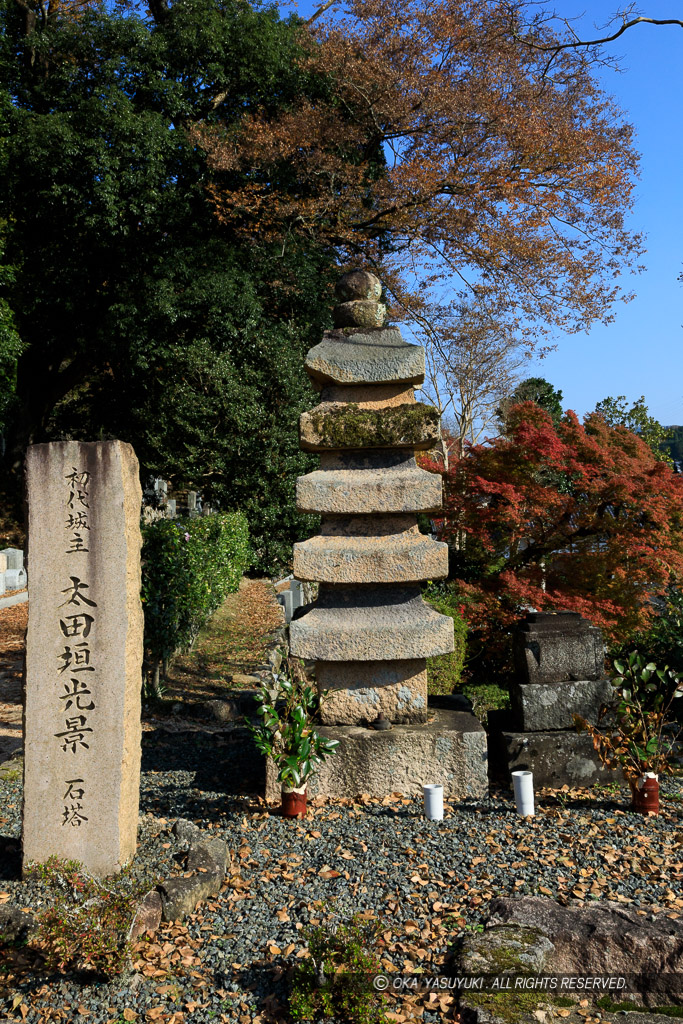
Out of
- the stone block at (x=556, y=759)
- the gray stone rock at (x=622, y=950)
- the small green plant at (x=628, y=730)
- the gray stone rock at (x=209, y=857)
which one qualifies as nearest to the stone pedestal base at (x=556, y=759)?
the stone block at (x=556, y=759)

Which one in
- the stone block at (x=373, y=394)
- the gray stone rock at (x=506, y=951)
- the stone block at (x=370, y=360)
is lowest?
the gray stone rock at (x=506, y=951)

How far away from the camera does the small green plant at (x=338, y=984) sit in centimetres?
261

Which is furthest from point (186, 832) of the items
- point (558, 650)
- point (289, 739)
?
point (558, 650)

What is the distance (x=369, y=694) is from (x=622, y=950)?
234cm

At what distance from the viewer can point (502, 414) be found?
20.5 m

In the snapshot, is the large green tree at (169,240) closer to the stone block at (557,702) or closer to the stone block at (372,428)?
the stone block at (372,428)

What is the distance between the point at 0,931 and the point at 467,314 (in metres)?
17.8

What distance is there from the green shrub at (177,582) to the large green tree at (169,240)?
3.55 metres

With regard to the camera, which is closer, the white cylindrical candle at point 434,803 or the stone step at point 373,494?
the white cylindrical candle at point 434,803

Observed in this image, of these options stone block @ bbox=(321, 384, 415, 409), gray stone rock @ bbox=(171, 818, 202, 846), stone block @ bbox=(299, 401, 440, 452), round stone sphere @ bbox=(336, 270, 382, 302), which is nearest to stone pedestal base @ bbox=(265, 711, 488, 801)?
gray stone rock @ bbox=(171, 818, 202, 846)

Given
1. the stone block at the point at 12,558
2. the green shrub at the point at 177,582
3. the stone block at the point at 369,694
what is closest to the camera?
the stone block at the point at 369,694

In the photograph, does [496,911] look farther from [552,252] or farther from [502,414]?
[502,414]

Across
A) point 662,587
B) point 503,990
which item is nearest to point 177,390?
point 662,587

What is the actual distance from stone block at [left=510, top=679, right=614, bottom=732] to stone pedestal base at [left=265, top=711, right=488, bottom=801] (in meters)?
0.39
